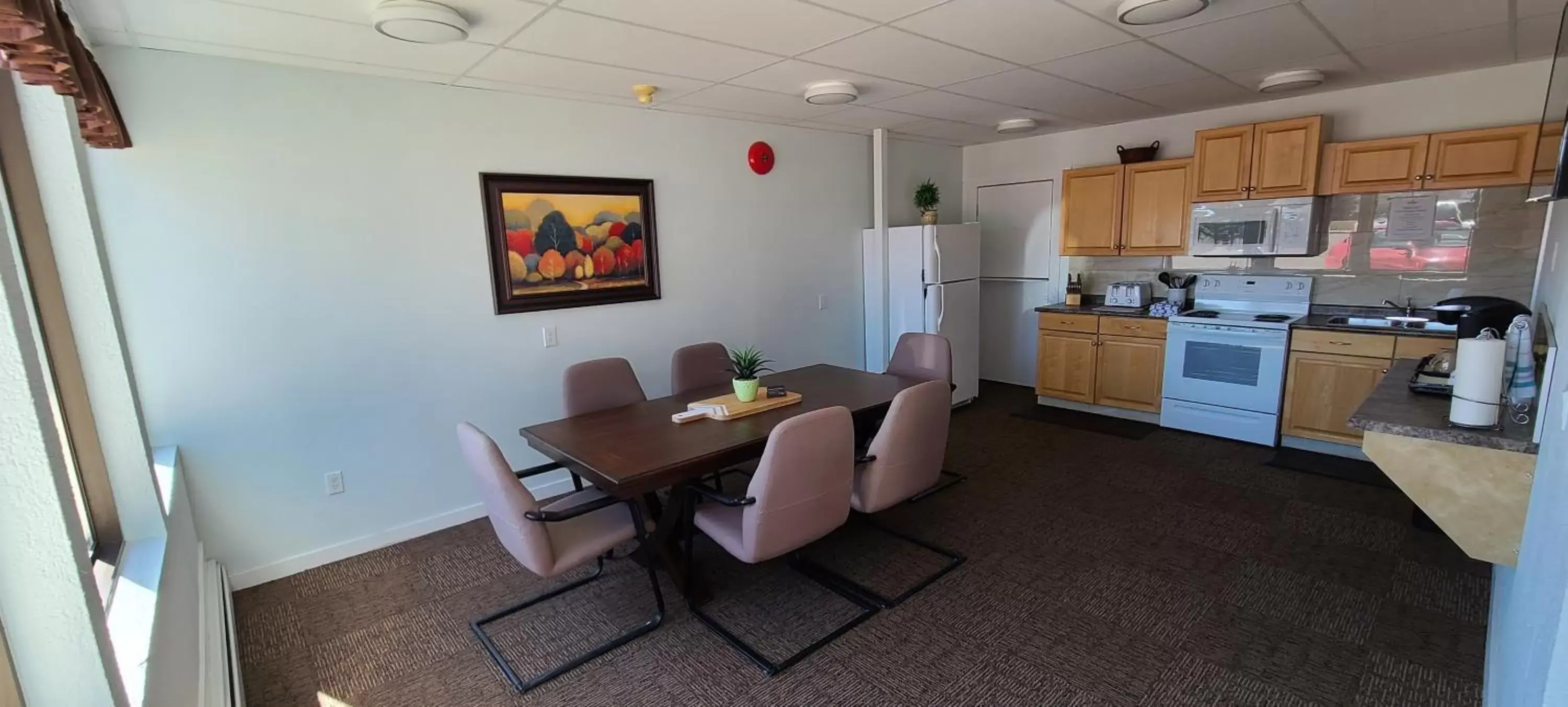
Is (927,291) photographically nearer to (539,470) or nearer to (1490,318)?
(1490,318)

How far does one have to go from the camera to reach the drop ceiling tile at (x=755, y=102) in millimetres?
3660

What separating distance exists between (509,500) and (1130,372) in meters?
4.53

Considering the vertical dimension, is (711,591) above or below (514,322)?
below

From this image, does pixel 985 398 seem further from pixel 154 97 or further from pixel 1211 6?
pixel 154 97

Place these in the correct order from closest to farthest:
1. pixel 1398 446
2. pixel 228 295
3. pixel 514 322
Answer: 1. pixel 1398 446
2. pixel 228 295
3. pixel 514 322

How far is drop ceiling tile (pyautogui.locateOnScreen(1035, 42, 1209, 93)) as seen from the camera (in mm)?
3102

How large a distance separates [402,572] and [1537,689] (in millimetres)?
3732

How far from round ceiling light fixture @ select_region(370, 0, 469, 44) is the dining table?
1.58 m

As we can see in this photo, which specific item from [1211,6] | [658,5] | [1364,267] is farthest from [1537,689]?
[1364,267]

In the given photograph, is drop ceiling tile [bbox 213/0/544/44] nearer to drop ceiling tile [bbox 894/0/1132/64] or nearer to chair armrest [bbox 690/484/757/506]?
drop ceiling tile [bbox 894/0/1132/64]

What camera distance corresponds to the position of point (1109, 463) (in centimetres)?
423

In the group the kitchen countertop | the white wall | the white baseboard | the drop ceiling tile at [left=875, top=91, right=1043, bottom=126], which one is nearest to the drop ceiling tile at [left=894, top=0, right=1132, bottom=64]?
the drop ceiling tile at [left=875, top=91, right=1043, bottom=126]

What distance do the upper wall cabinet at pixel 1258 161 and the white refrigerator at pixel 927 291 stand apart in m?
1.66

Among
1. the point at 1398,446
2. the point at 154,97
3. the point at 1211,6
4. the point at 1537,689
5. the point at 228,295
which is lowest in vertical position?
the point at 1537,689
